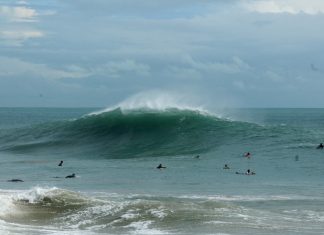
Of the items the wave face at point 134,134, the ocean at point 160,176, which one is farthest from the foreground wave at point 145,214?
the wave face at point 134,134

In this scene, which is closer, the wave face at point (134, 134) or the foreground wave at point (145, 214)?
the foreground wave at point (145, 214)

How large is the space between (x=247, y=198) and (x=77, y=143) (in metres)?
26.3

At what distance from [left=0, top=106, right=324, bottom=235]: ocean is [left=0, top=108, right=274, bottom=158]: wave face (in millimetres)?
82

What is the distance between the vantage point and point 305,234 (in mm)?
15320

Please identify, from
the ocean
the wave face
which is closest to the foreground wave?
the ocean

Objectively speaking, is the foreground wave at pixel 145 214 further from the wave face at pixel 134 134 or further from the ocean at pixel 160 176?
the wave face at pixel 134 134

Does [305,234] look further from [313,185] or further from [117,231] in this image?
[313,185]

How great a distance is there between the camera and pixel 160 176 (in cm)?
2827

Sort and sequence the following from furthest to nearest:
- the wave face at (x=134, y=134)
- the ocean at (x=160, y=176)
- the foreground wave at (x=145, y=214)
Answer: the wave face at (x=134, y=134) < the ocean at (x=160, y=176) < the foreground wave at (x=145, y=214)

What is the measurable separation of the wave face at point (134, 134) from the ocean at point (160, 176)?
0.27ft

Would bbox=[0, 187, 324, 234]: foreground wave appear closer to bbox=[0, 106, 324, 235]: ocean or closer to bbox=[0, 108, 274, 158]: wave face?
bbox=[0, 106, 324, 235]: ocean

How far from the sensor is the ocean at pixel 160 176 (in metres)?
17.2

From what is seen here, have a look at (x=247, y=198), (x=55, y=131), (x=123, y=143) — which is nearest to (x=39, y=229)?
(x=247, y=198)

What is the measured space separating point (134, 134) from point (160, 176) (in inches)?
743
